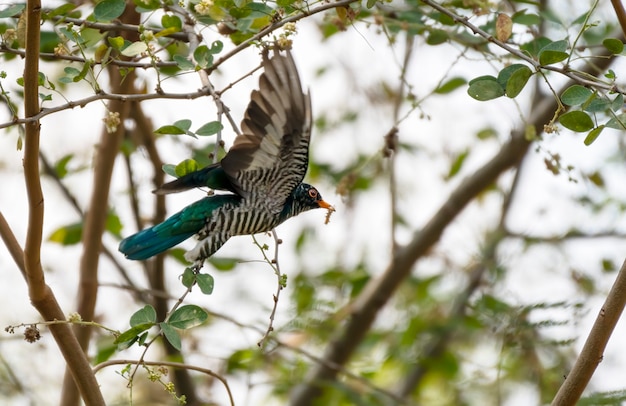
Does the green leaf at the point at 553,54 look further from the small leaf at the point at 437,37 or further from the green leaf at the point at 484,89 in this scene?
the small leaf at the point at 437,37

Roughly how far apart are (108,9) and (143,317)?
0.85m

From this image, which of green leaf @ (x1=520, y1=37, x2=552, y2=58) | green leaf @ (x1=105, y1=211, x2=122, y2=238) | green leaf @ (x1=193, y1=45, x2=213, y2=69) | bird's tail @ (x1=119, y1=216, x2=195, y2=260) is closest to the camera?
green leaf @ (x1=193, y1=45, x2=213, y2=69)

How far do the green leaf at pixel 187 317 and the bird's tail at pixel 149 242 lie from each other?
441 mm

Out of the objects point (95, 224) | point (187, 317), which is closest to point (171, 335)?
point (187, 317)

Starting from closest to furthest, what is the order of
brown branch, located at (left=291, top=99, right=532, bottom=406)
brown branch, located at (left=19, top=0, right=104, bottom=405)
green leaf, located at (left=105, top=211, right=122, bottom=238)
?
brown branch, located at (left=19, top=0, right=104, bottom=405) → green leaf, located at (left=105, top=211, right=122, bottom=238) → brown branch, located at (left=291, top=99, right=532, bottom=406)

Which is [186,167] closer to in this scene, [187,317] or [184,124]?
[184,124]

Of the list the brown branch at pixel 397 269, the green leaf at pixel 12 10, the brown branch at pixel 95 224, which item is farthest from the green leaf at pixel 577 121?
the brown branch at pixel 397 269

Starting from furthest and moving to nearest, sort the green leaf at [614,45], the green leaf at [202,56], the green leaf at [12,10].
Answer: the green leaf at [12,10] → the green leaf at [202,56] → the green leaf at [614,45]

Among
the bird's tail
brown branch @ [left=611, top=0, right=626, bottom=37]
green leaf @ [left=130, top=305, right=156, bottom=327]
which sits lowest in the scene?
green leaf @ [left=130, top=305, right=156, bottom=327]

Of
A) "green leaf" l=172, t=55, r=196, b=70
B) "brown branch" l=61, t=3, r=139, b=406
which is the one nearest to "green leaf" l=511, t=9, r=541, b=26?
"green leaf" l=172, t=55, r=196, b=70

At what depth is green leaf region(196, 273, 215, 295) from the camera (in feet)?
7.38

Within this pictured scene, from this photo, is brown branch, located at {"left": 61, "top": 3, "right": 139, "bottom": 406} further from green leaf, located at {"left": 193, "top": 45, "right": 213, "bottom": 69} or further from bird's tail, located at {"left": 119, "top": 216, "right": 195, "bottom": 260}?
green leaf, located at {"left": 193, "top": 45, "right": 213, "bottom": 69}

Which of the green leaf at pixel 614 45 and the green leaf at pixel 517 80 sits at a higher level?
the green leaf at pixel 614 45

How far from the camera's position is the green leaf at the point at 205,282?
2.25 m
